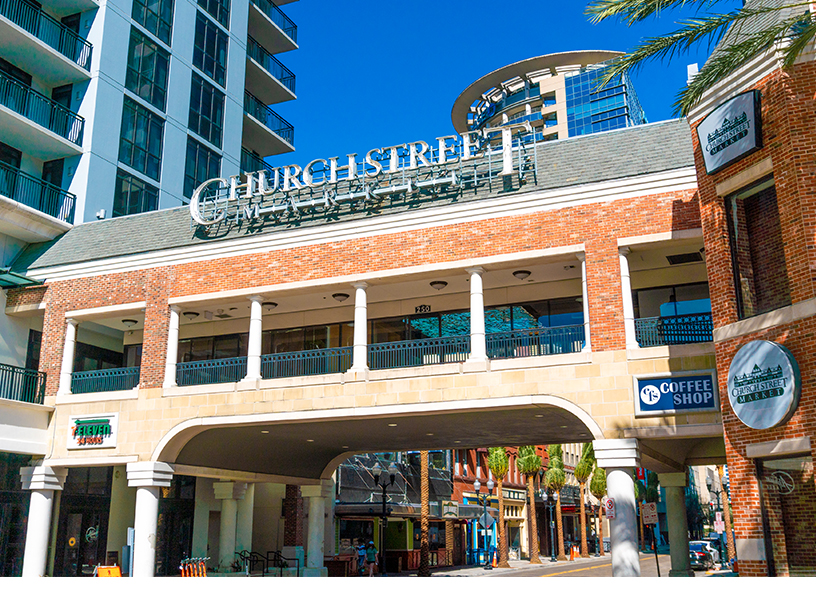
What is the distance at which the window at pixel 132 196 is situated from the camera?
1367 inches

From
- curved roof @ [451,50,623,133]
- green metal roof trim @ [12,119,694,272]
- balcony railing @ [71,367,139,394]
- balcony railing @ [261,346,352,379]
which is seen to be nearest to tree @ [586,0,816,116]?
green metal roof trim @ [12,119,694,272]

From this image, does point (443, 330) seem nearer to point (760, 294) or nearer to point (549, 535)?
point (760, 294)

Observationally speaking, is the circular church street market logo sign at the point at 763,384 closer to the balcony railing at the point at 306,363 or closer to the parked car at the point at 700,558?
the balcony railing at the point at 306,363

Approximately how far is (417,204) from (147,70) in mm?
20387

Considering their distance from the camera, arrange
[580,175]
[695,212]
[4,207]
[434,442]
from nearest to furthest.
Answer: [695,212]
[580,175]
[4,207]
[434,442]

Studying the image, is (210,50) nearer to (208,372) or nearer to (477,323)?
(208,372)

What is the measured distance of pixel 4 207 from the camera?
2689cm

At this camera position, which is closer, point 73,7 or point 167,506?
point 167,506

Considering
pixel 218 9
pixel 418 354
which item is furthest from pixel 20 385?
pixel 218 9

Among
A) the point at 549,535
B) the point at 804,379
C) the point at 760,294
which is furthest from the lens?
the point at 549,535

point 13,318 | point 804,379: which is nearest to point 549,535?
point 13,318

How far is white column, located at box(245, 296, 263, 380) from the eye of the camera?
23.7 metres

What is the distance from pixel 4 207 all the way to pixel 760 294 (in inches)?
959

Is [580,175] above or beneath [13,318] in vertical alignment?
above
